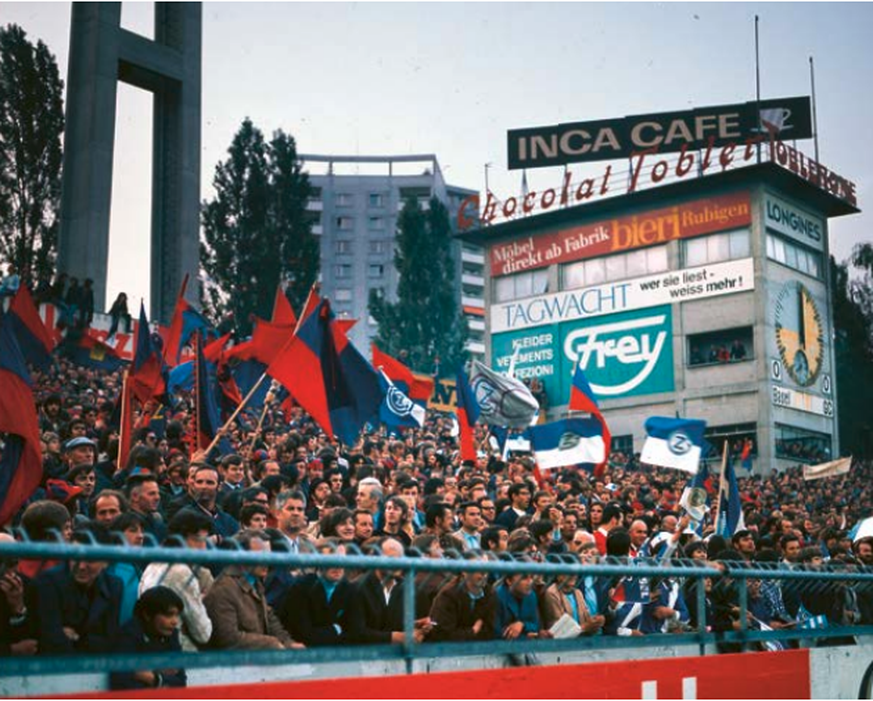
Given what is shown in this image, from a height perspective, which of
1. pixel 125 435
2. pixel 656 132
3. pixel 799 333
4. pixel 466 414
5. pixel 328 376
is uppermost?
pixel 656 132

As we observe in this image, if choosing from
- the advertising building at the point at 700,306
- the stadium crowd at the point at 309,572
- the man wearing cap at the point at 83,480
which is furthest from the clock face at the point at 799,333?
the man wearing cap at the point at 83,480

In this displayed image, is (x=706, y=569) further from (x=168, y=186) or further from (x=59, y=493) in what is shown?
(x=168, y=186)

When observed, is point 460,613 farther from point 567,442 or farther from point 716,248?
point 716,248

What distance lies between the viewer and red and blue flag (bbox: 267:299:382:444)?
41.7 feet

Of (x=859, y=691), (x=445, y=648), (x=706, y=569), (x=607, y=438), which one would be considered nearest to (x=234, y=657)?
(x=445, y=648)

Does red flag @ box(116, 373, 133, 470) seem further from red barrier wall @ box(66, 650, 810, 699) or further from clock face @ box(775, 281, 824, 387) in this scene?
clock face @ box(775, 281, 824, 387)

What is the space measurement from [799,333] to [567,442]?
97.9 feet

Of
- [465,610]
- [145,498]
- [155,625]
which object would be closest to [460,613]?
[465,610]

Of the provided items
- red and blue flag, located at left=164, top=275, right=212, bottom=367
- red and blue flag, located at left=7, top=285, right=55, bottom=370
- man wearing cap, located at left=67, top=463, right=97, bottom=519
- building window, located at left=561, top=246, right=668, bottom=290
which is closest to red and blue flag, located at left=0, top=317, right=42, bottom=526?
man wearing cap, located at left=67, top=463, right=97, bottom=519

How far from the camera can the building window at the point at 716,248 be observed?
4359cm

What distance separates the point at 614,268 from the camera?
46.8 m

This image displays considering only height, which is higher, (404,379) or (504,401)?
(404,379)

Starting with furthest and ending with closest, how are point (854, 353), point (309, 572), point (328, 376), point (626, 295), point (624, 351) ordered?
point (854, 353), point (626, 295), point (624, 351), point (328, 376), point (309, 572)

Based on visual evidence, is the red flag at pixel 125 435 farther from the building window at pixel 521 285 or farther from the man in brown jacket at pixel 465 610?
the building window at pixel 521 285
